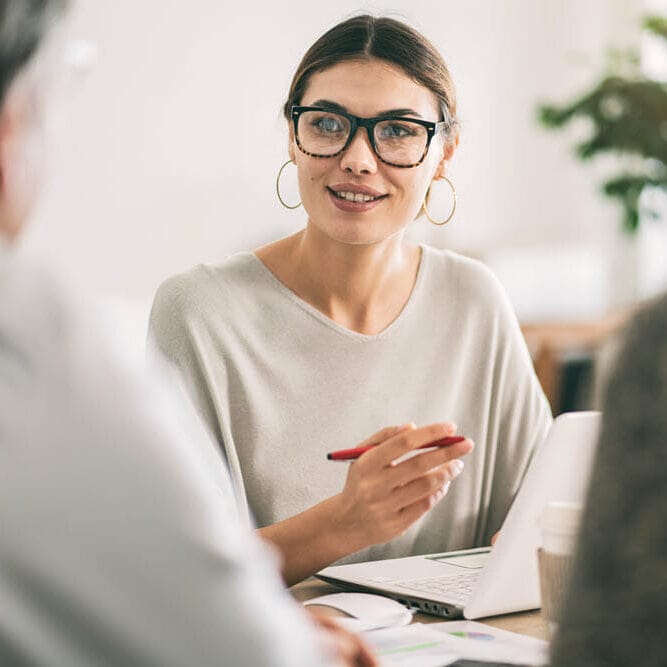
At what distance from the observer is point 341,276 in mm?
2008

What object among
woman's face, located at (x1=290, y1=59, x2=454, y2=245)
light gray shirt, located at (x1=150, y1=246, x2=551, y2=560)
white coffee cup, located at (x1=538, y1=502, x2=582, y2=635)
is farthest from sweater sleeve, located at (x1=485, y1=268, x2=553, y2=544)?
white coffee cup, located at (x1=538, y1=502, x2=582, y2=635)

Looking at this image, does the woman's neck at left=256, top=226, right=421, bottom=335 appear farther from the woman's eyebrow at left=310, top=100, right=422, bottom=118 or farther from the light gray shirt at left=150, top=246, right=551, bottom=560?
the woman's eyebrow at left=310, top=100, right=422, bottom=118

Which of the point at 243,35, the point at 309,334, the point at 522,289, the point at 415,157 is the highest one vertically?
the point at 243,35

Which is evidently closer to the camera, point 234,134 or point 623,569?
point 623,569

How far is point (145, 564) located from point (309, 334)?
4.20ft

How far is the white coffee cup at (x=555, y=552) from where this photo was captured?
3.94 feet

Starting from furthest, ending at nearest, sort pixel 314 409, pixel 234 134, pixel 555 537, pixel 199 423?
pixel 234 134 → pixel 314 409 → pixel 199 423 → pixel 555 537

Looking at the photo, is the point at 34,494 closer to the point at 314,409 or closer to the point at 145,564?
the point at 145,564

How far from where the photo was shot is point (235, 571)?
0.71 metres

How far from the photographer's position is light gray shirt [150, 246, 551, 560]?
1858 mm

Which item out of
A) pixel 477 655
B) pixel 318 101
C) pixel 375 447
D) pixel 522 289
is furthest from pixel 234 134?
pixel 477 655

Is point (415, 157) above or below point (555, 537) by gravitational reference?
above

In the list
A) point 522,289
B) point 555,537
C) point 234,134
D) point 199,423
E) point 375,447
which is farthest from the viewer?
point 522,289

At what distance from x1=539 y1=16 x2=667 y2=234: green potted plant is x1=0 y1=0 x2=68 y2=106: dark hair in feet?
13.0
